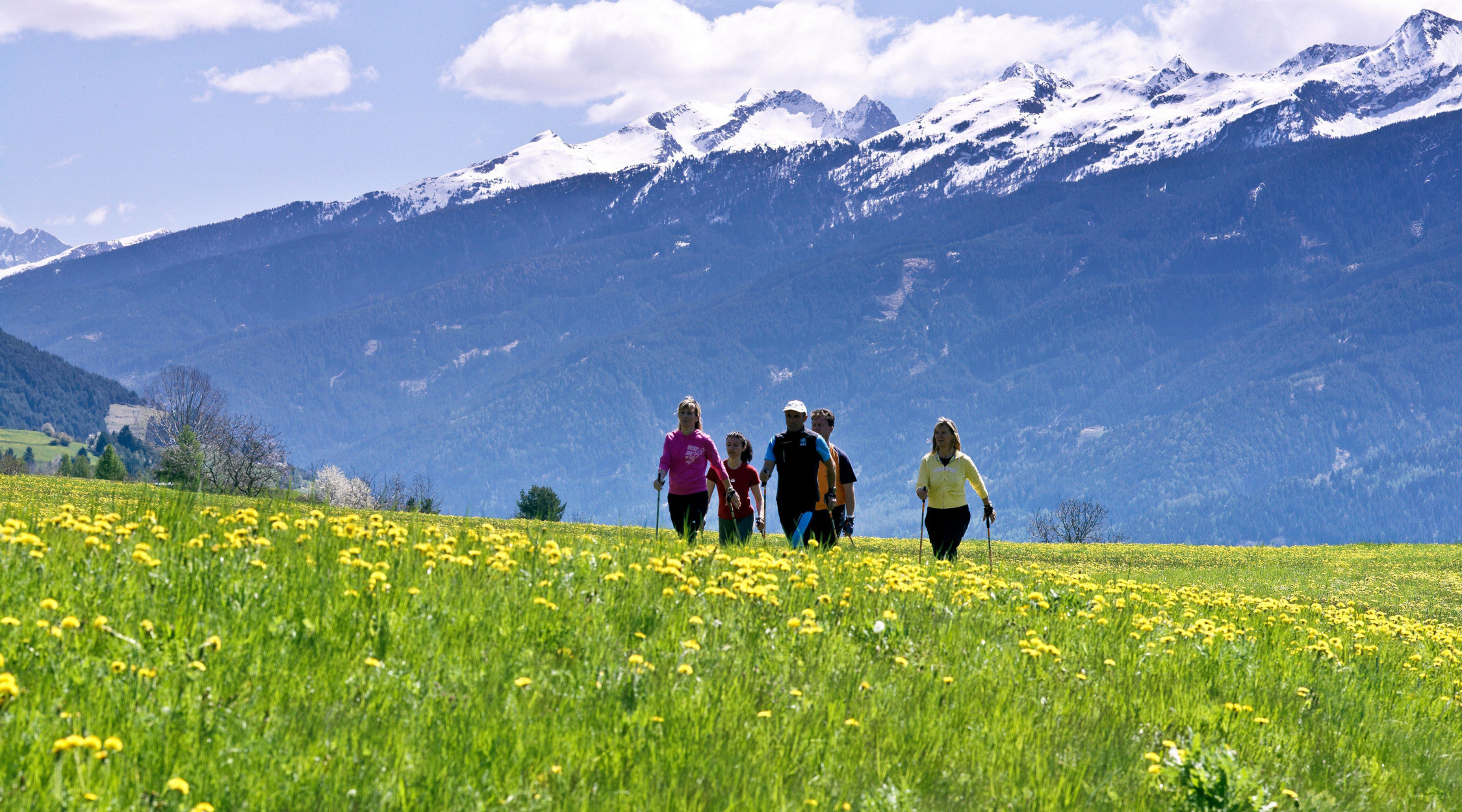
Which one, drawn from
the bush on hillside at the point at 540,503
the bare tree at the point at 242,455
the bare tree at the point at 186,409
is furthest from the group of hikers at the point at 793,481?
the bare tree at the point at 186,409

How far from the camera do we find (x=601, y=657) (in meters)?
5.19

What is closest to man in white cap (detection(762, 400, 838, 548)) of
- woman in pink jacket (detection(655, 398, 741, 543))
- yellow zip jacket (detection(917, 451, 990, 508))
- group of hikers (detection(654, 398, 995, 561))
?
group of hikers (detection(654, 398, 995, 561))

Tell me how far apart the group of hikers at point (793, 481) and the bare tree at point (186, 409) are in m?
61.2

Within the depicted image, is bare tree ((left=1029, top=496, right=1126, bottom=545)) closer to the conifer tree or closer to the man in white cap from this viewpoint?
the conifer tree

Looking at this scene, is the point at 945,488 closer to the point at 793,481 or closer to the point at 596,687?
the point at 793,481

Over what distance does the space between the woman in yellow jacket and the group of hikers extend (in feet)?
0.04

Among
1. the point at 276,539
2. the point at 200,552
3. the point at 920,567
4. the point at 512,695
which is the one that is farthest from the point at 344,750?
the point at 920,567

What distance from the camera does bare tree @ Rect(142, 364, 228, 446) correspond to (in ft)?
239

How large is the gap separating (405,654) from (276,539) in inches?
76.9

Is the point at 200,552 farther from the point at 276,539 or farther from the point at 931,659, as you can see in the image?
the point at 931,659

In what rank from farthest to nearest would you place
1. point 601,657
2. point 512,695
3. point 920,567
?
point 920,567, point 601,657, point 512,695

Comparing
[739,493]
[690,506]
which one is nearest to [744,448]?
[739,493]

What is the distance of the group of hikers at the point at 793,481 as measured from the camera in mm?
12883

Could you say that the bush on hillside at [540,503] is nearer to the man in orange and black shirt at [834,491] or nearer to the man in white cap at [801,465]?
the man in orange and black shirt at [834,491]
